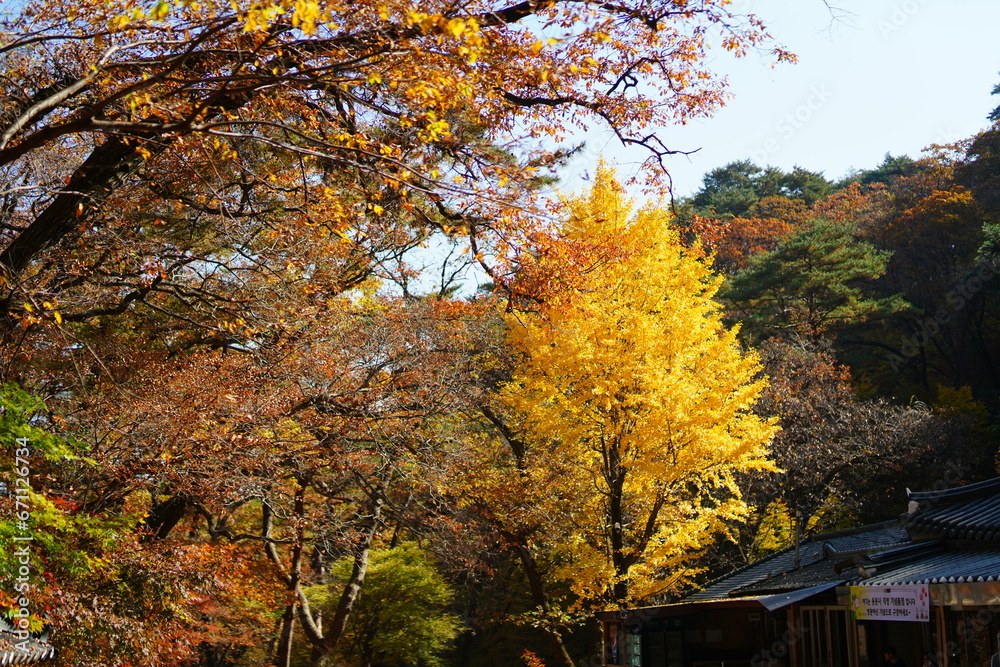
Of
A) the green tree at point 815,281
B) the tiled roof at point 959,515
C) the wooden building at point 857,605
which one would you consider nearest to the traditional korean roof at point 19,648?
the wooden building at point 857,605

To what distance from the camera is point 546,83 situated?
7.05 metres

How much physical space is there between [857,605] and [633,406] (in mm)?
4541

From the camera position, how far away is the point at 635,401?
42.3 feet

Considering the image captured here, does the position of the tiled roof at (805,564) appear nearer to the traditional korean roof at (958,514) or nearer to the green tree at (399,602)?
the traditional korean roof at (958,514)

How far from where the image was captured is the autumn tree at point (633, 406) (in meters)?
12.8

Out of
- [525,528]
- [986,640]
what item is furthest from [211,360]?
[986,640]

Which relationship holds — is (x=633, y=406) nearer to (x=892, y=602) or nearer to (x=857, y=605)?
(x=857, y=605)

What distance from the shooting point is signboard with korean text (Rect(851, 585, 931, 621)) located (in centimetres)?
920

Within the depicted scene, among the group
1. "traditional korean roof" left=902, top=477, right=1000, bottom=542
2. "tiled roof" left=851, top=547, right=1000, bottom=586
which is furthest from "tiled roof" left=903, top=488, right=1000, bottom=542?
"tiled roof" left=851, top=547, right=1000, bottom=586

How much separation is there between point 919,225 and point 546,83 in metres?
30.9

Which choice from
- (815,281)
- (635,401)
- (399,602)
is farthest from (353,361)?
(815,281)

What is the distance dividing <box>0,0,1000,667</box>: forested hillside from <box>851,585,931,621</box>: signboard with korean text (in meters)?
2.89

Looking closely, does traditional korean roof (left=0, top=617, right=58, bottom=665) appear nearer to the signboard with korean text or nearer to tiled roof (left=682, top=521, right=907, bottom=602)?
the signboard with korean text

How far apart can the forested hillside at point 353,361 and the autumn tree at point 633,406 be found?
6cm
